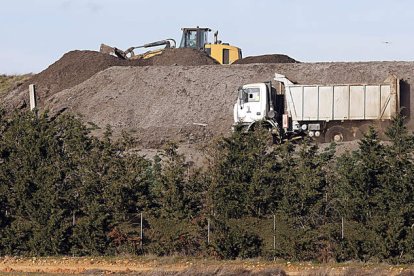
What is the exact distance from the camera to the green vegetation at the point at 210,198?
26766mm

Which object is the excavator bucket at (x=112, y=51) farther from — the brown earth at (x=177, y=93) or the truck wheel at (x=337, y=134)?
the truck wheel at (x=337, y=134)

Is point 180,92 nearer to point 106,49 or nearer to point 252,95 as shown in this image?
point 252,95

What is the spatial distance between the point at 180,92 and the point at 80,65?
11.6 m

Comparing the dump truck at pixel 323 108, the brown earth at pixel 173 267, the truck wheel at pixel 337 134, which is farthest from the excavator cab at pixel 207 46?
the brown earth at pixel 173 267

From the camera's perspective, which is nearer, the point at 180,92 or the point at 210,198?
the point at 210,198

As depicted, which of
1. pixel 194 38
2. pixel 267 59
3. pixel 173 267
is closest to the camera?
pixel 173 267

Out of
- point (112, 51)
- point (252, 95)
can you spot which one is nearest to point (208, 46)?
point (112, 51)

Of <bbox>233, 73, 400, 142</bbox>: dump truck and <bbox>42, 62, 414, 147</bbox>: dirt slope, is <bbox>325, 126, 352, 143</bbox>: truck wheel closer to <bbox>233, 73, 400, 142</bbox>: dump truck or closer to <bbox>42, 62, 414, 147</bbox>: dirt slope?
<bbox>233, 73, 400, 142</bbox>: dump truck

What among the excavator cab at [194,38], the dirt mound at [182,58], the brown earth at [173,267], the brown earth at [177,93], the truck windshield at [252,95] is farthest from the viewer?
the excavator cab at [194,38]

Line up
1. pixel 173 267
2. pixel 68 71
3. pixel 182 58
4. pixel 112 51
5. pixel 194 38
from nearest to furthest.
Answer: pixel 173 267
pixel 182 58
pixel 68 71
pixel 194 38
pixel 112 51

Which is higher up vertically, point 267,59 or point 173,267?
point 267,59

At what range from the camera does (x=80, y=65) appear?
65.9 meters

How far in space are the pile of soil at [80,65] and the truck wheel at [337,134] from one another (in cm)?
1672

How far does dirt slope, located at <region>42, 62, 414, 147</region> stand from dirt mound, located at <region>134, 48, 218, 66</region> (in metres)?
3.39
